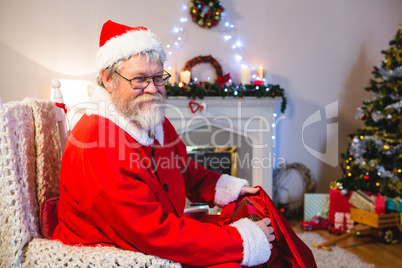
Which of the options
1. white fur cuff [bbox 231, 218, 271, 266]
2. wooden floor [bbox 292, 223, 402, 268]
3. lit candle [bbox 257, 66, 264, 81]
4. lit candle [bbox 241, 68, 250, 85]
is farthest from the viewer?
lit candle [bbox 257, 66, 264, 81]

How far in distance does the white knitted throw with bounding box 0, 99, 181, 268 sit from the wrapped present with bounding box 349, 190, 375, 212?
2.45m

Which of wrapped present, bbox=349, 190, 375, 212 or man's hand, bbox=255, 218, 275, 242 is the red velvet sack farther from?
wrapped present, bbox=349, 190, 375, 212

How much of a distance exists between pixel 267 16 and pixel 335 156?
1.69 m

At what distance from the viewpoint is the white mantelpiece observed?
3340mm

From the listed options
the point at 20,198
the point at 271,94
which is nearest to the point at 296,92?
the point at 271,94

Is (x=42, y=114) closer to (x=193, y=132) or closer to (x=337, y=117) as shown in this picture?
(x=193, y=132)

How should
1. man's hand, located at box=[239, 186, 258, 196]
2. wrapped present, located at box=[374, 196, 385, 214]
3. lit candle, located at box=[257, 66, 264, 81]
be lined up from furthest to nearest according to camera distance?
lit candle, located at box=[257, 66, 264, 81] < wrapped present, located at box=[374, 196, 385, 214] < man's hand, located at box=[239, 186, 258, 196]

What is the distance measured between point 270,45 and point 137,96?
2534 mm

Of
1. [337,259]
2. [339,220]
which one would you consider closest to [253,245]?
[337,259]

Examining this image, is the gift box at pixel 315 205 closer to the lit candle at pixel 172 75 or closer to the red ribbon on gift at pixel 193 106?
the red ribbon on gift at pixel 193 106

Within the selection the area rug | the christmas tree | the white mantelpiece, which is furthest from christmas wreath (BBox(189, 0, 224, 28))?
the area rug

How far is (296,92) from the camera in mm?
3775

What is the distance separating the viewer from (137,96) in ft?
4.74

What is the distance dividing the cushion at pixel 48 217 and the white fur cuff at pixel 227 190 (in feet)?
2.27
